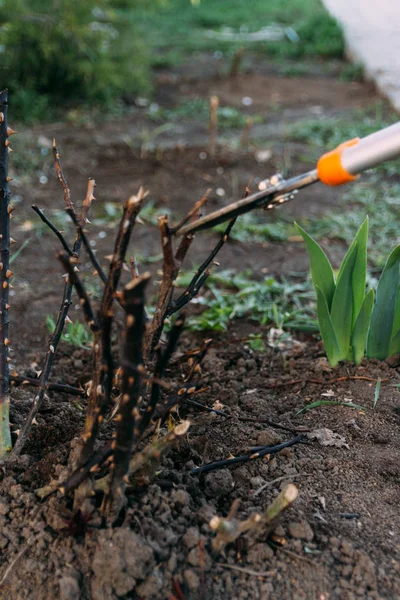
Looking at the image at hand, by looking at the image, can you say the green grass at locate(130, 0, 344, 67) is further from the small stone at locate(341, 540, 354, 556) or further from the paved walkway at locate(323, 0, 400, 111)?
the small stone at locate(341, 540, 354, 556)

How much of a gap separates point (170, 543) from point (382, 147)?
914mm

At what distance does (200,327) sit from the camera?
8.86ft

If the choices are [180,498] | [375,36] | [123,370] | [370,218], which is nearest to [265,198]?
[123,370]

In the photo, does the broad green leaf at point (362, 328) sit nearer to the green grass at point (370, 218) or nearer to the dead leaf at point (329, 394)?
the dead leaf at point (329, 394)

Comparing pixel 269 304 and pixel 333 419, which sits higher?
pixel 333 419

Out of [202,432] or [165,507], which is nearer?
[165,507]

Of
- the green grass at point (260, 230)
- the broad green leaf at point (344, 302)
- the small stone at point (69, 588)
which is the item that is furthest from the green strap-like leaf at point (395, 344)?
the green grass at point (260, 230)

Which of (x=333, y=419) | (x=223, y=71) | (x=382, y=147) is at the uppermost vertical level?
(x=382, y=147)

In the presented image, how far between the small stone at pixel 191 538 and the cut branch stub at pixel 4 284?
541mm

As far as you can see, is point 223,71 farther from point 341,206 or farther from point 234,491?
point 234,491

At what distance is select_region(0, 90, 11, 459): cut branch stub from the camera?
1563mm

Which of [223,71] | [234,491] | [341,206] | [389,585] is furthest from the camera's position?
[223,71]

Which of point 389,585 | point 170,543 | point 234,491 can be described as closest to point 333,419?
point 234,491

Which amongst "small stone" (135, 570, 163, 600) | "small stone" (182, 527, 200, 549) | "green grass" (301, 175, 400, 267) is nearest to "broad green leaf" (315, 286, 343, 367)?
"small stone" (182, 527, 200, 549)
